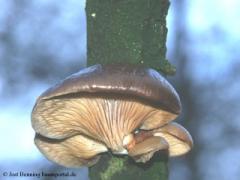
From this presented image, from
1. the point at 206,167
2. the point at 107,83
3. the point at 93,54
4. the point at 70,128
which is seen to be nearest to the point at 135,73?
the point at 107,83

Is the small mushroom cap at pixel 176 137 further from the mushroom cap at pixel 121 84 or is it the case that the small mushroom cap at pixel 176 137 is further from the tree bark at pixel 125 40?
the mushroom cap at pixel 121 84

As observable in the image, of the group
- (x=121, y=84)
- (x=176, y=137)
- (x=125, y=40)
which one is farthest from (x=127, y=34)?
(x=176, y=137)

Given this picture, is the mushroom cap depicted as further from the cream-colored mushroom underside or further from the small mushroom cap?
the small mushroom cap

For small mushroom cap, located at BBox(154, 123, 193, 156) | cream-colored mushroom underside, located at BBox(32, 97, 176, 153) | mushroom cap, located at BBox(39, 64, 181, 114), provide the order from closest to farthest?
mushroom cap, located at BBox(39, 64, 181, 114) → cream-colored mushroom underside, located at BBox(32, 97, 176, 153) → small mushroom cap, located at BBox(154, 123, 193, 156)

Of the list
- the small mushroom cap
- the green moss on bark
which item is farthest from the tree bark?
the small mushroom cap

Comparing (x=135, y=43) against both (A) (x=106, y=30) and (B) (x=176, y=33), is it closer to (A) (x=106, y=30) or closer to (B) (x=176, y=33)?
(A) (x=106, y=30)

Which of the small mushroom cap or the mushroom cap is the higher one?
the mushroom cap

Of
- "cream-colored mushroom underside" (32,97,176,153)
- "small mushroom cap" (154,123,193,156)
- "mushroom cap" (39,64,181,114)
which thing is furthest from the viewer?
"small mushroom cap" (154,123,193,156)
